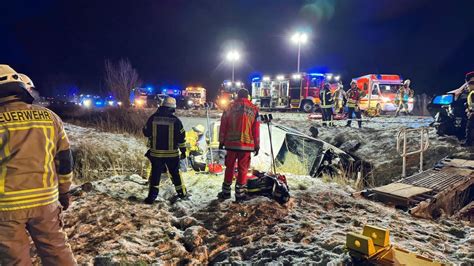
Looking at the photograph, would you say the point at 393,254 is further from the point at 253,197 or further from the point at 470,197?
the point at 470,197

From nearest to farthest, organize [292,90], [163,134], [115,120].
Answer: [163,134]
[115,120]
[292,90]

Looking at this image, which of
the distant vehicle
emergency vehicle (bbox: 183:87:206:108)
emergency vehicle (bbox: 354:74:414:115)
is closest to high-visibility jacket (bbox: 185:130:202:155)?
the distant vehicle

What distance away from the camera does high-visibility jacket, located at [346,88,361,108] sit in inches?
471

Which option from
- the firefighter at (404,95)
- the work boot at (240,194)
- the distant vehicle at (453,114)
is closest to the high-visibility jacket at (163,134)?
the work boot at (240,194)

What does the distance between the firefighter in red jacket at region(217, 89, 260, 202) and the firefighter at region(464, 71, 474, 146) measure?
17.9 feet

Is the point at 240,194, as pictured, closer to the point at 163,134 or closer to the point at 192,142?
the point at 163,134

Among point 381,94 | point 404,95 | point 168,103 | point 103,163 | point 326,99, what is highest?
point 381,94

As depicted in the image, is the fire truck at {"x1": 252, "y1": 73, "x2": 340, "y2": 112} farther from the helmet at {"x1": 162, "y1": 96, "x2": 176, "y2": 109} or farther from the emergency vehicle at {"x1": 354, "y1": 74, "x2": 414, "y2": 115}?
the helmet at {"x1": 162, "y1": 96, "x2": 176, "y2": 109}

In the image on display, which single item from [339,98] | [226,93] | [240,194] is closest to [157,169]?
[240,194]

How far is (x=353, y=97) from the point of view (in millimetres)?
12047

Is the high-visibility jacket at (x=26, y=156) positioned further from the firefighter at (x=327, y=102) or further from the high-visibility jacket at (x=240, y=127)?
the firefighter at (x=327, y=102)

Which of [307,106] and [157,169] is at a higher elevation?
[307,106]

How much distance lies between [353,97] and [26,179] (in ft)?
37.0

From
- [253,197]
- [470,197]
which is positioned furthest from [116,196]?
[470,197]
